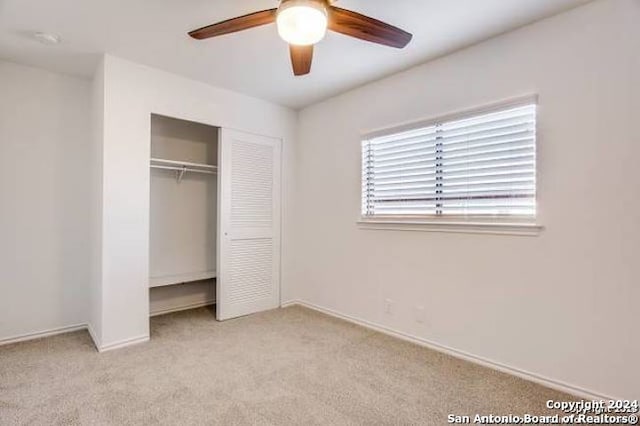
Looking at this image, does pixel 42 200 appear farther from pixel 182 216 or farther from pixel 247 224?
pixel 247 224

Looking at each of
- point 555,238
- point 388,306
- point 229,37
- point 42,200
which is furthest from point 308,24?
point 42,200

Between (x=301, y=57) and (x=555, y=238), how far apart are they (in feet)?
6.40

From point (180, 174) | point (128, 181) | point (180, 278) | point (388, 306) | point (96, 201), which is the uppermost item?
point (180, 174)

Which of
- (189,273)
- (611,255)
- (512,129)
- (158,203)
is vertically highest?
(512,129)

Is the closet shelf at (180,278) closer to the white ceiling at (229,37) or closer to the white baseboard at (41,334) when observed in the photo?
the white baseboard at (41,334)

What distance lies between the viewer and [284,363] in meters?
2.49

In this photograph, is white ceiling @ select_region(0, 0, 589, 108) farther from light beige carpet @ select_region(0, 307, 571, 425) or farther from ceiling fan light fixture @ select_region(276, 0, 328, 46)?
light beige carpet @ select_region(0, 307, 571, 425)

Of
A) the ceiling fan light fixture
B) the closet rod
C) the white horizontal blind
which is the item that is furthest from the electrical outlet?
the closet rod

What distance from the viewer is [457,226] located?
260cm

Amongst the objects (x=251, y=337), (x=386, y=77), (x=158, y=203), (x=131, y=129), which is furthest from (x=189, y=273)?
(x=386, y=77)

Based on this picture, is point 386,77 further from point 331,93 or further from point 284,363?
point 284,363

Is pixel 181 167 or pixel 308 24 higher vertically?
pixel 308 24

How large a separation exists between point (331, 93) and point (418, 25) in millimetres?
1386

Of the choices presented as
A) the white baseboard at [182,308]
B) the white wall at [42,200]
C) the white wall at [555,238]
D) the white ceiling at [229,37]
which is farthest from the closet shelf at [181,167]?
the white wall at [555,238]
